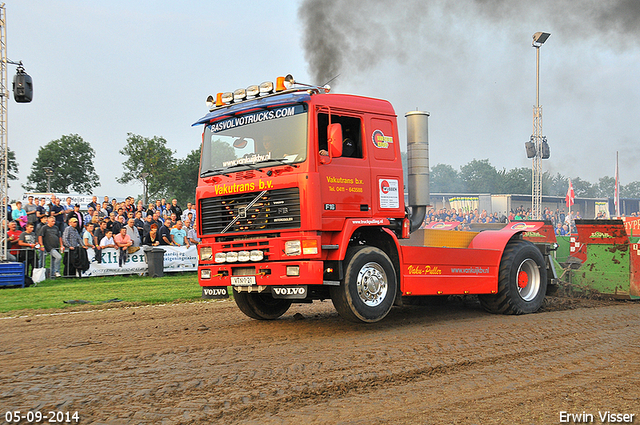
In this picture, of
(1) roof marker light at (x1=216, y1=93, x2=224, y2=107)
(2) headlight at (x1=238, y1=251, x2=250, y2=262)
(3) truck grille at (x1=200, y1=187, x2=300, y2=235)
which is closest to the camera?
(3) truck grille at (x1=200, y1=187, x2=300, y2=235)

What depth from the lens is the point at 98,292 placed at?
12.8 meters

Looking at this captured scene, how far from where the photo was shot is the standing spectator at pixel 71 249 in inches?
604

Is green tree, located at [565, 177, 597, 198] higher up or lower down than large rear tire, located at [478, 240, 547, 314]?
higher up

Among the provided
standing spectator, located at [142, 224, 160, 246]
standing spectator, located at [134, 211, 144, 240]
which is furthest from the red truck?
standing spectator, located at [134, 211, 144, 240]

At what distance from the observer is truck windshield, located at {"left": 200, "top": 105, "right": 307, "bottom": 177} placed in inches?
295

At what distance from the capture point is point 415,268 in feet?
26.8

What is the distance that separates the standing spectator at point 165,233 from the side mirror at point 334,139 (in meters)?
11.3

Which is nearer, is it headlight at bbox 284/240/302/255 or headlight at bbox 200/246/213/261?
headlight at bbox 284/240/302/255

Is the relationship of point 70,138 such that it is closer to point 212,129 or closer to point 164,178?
point 164,178

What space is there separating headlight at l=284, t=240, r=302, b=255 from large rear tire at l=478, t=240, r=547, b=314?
386 cm

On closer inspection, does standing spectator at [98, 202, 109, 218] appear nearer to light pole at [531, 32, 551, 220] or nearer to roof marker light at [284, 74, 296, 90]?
roof marker light at [284, 74, 296, 90]

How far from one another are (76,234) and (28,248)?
4.06 feet

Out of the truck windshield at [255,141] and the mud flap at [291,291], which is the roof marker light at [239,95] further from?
the mud flap at [291,291]

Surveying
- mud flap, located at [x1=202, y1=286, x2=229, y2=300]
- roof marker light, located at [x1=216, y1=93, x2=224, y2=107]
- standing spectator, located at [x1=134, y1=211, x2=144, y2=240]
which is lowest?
mud flap, located at [x1=202, y1=286, x2=229, y2=300]
